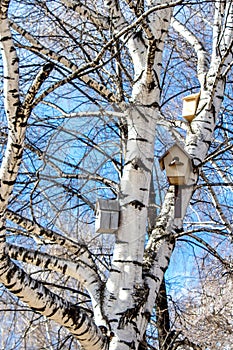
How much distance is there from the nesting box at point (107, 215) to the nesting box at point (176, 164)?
1.10 ft

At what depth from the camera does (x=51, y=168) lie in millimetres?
2865

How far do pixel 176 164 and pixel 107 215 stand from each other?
46 cm

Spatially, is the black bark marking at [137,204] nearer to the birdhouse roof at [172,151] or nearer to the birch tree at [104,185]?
the birch tree at [104,185]

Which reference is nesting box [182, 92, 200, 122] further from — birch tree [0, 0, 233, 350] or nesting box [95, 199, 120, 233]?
nesting box [95, 199, 120, 233]

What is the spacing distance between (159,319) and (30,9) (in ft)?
8.64

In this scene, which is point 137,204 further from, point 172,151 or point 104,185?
point 172,151

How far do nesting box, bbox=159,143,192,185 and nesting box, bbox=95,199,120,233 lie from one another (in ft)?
1.10

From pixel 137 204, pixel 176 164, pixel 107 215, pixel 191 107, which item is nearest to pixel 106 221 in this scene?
pixel 107 215

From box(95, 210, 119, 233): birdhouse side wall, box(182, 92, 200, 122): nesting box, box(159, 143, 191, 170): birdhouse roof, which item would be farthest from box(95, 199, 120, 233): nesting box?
box(182, 92, 200, 122): nesting box

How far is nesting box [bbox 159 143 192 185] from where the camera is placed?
3.08 metres

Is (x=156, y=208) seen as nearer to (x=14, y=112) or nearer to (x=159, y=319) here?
(x=14, y=112)

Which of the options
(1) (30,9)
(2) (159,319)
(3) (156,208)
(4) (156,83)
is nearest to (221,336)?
(2) (159,319)

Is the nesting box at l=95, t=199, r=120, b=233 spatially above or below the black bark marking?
below

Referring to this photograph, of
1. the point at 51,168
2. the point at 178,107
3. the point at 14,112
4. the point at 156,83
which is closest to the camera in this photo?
the point at 14,112
